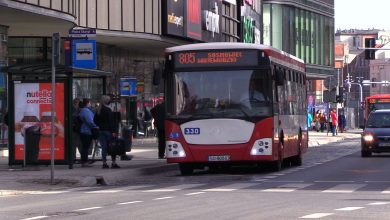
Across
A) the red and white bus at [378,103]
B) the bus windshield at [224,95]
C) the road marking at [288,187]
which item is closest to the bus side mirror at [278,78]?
the bus windshield at [224,95]

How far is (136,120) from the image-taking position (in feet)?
163

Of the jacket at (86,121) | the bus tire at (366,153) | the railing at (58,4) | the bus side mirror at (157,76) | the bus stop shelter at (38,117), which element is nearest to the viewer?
the bus side mirror at (157,76)

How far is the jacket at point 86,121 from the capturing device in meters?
25.2

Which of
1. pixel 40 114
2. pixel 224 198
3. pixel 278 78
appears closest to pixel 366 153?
pixel 278 78

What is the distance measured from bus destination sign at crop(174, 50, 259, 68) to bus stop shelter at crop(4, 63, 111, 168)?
7.92 ft

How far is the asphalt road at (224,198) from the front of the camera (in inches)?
570

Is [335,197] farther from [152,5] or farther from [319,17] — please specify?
[319,17]

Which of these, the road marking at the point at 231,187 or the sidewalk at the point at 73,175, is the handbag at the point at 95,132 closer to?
the sidewalk at the point at 73,175

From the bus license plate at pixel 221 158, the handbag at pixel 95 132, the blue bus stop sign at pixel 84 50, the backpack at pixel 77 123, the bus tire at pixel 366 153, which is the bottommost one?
the bus tire at pixel 366 153

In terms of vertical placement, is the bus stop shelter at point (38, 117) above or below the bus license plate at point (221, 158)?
above

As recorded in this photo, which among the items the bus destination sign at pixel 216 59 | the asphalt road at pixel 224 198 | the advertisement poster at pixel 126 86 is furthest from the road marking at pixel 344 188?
the advertisement poster at pixel 126 86

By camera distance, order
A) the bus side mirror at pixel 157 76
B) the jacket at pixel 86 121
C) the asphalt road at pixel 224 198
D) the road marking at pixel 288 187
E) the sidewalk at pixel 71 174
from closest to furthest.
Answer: the asphalt road at pixel 224 198 < the road marking at pixel 288 187 < the sidewalk at pixel 71 174 < the bus side mirror at pixel 157 76 < the jacket at pixel 86 121

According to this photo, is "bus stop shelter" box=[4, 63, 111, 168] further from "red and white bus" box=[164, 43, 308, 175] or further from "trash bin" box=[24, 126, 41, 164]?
"red and white bus" box=[164, 43, 308, 175]

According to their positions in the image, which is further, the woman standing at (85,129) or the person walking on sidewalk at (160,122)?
the person walking on sidewalk at (160,122)
